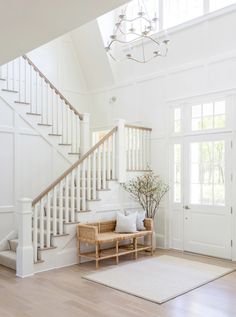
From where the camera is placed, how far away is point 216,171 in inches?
245

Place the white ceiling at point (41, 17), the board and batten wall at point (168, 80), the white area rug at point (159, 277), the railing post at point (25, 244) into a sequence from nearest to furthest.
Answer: the white ceiling at point (41, 17), the white area rug at point (159, 277), the railing post at point (25, 244), the board and batten wall at point (168, 80)

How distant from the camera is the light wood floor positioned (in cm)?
371

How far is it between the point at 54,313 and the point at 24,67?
4.74 m

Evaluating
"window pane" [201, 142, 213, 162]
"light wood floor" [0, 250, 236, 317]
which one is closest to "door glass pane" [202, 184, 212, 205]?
"window pane" [201, 142, 213, 162]

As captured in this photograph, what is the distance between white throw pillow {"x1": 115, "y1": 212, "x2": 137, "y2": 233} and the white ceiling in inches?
155

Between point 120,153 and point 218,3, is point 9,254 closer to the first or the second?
point 120,153

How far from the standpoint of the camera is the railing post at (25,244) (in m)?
5.05

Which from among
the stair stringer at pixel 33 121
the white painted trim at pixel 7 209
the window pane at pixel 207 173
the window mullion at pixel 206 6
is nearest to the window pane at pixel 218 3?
the window mullion at pixel 206 6

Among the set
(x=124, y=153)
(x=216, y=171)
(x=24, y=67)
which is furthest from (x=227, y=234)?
(x=24, y=67)

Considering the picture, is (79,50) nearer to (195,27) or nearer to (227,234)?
(195,27)

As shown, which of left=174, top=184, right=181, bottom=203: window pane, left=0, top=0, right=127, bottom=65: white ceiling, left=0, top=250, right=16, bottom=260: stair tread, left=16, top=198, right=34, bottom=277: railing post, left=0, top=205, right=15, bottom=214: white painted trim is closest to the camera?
left=0, top=0, right=127, bottom=65: white ceiling

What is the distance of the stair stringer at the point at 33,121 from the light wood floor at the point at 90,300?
283 centimetres

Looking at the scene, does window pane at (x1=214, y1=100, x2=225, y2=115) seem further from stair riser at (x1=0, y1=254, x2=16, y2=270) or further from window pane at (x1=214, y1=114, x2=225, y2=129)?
stair riser at (x1=0, y1=254, x2=16, y2=270)

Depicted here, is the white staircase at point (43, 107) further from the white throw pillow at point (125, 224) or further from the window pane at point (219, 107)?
the window pane at point (219, 107)
